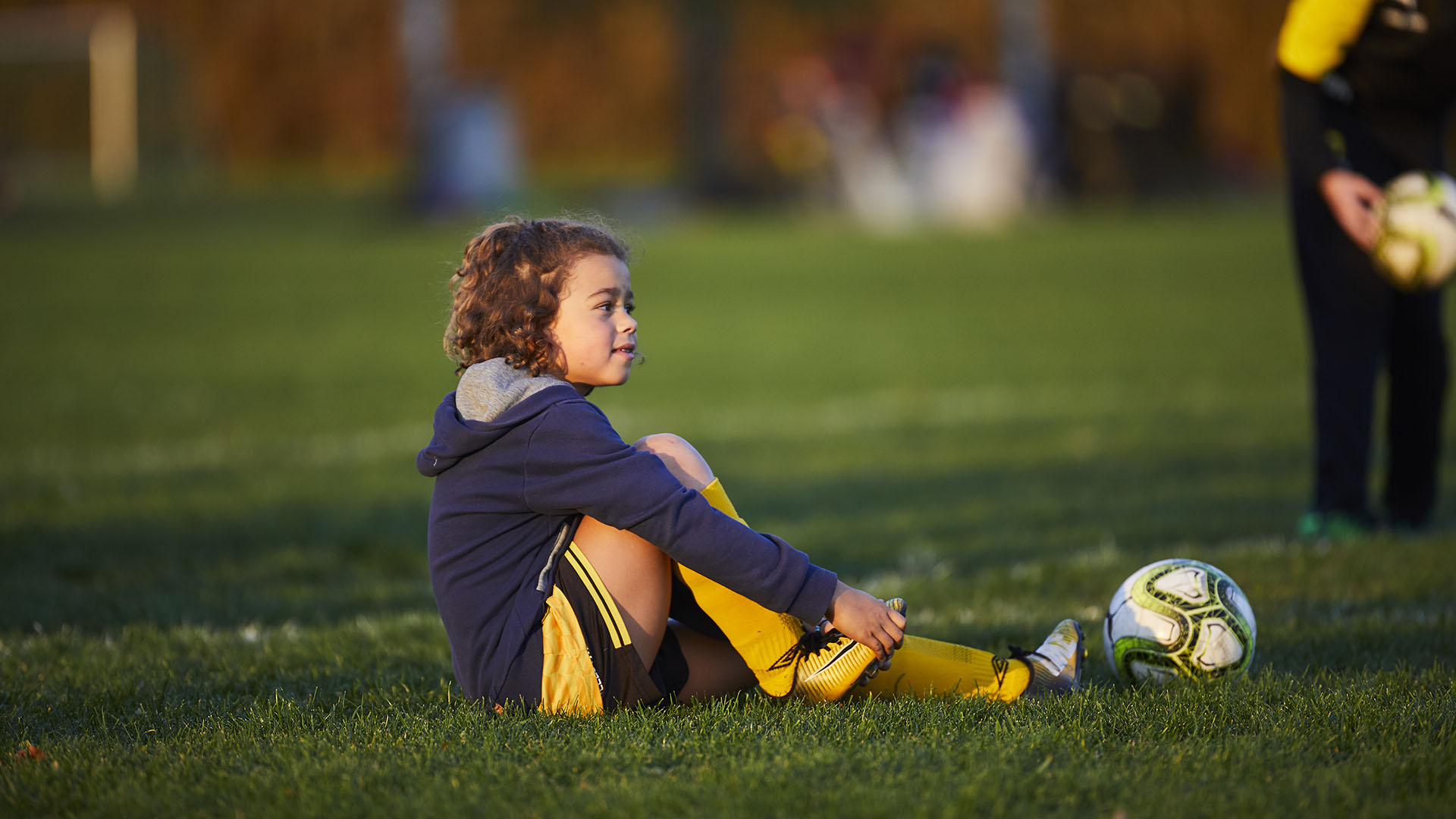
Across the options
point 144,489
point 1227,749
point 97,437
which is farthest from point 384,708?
point 97,437

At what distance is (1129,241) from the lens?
20.0m

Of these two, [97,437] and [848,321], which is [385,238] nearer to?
[848,321]

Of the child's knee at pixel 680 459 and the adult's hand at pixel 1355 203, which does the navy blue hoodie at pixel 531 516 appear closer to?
the child's knee at pixel 680 459

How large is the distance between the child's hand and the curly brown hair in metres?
0.77

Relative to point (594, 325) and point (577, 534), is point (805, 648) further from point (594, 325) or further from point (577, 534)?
point (594, 325)

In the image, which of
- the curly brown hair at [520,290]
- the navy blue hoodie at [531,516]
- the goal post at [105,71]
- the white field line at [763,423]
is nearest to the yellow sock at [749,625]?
the navy blue hoodie at [531,516]

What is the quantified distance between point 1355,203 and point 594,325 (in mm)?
2898

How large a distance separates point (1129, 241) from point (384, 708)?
59.5ft

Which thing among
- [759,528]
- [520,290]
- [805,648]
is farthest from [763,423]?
[520,290]

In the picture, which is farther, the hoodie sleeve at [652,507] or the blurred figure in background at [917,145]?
the blurred figure in background at [917,145]

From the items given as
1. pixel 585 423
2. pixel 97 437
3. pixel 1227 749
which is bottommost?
pixel 97 437

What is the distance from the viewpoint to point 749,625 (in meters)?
3.04

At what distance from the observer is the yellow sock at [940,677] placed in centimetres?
323

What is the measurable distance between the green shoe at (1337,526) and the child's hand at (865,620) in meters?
2.70
